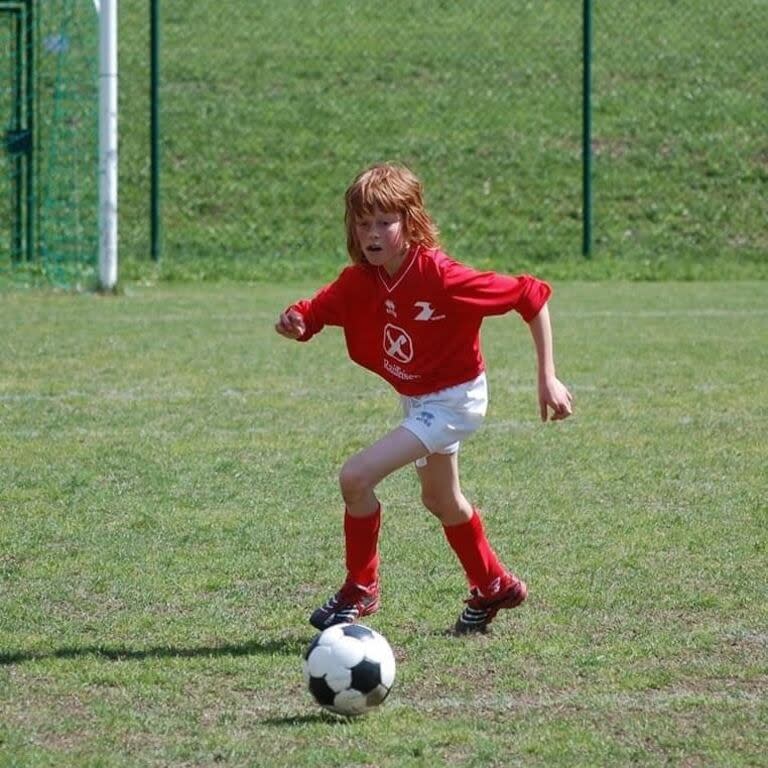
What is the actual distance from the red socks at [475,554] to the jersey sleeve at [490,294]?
64 centimetres

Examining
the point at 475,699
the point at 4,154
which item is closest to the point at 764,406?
the point at 475,699

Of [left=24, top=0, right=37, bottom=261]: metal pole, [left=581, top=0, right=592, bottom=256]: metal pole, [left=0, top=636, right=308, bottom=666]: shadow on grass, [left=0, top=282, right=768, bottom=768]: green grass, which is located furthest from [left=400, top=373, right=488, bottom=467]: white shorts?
[left=581, top=0, right=592, bottom=256]: metal pole

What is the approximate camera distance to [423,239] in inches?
184

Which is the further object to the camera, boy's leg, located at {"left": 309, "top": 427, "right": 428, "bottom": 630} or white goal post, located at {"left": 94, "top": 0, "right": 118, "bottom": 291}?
white goal post, located at {"left": 94, "top": 0, "right": 118, "bottom": 291}

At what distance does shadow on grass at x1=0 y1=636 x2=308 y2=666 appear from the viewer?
4.36 m

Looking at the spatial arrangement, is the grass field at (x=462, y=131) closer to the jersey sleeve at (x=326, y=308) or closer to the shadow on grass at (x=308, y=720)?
the jersey sleeve at (x=326, y=308)

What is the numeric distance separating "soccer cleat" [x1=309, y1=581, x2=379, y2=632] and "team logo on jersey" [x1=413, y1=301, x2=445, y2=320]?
80 centimetres

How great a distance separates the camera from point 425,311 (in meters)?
4.63

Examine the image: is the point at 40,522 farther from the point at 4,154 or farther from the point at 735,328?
→ the point at 4,154

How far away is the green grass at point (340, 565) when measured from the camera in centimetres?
376

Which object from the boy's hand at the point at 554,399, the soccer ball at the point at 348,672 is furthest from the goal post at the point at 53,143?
the soccer ball at the point at 348,672

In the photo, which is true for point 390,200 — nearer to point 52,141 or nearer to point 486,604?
point 486,604

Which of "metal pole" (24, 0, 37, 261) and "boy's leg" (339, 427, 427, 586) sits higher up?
"metal pole" (24, 0, 37, 261)

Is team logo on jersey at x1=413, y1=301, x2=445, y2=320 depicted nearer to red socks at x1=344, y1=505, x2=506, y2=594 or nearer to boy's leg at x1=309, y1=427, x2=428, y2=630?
boy's leg at x1=309, y1=427, x2=428, y2=630
